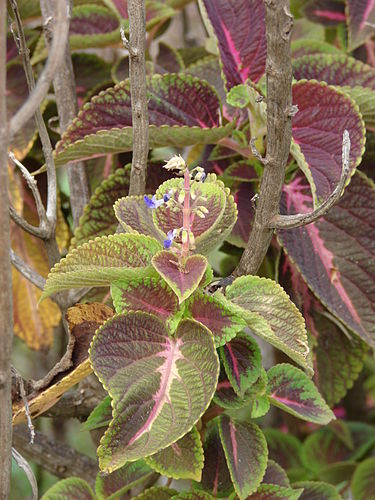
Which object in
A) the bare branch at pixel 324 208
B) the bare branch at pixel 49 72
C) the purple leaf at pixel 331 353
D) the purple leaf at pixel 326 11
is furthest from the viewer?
the purple leaf at pixel 326 11

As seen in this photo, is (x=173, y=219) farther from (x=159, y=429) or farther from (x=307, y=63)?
(x=307, y=63)

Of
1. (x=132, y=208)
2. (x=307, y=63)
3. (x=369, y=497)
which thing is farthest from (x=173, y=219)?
(x=369, y=497)

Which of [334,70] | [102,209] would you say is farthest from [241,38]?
[102,209]

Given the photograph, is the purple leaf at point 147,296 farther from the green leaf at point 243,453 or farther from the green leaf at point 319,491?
the green leaf at point 319,491

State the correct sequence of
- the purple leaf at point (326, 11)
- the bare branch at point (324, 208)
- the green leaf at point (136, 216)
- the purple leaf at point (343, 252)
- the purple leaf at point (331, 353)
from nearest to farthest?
the bare branch at point (324, 208) → the green leaf at point (136, 216) → the purple leaf at point (343, 252) → the purple leaf at point (331, 353) → the purple leaf at point (326, 11)

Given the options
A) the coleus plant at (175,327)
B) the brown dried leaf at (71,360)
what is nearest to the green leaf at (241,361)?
the coleus plant at (175,327)

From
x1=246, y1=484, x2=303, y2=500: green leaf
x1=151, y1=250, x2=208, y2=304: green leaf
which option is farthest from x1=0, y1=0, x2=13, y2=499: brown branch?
x1=246, y1=484, x2=303, y2=500: green leaf

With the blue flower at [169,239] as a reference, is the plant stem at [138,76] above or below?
above

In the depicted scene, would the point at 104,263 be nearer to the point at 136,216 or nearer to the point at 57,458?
the point at 136,216
